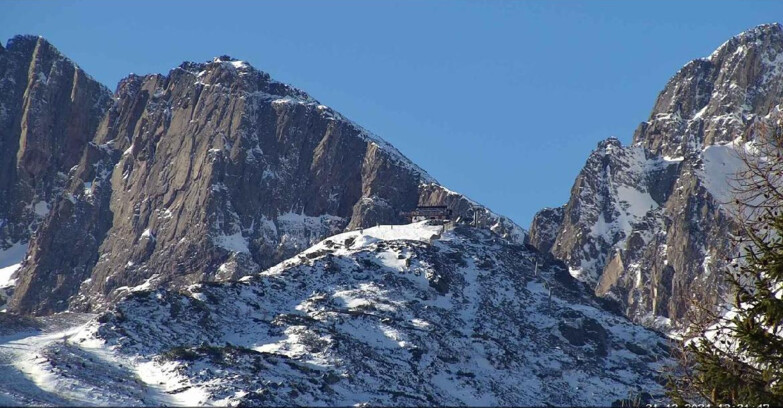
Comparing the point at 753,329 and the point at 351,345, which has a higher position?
the point at 351,345

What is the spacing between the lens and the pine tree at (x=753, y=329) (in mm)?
20016

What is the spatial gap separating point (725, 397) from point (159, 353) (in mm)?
125087

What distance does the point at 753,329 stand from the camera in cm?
2011

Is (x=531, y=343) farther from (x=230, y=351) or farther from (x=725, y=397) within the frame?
(x=725, y=397)

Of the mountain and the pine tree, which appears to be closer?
the pine tree

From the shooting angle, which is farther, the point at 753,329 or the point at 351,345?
the point at 351,345

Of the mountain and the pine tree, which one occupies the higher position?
the mountain

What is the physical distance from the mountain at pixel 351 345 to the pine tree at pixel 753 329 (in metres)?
94.5

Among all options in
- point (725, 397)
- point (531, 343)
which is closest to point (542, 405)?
point (531, 343)

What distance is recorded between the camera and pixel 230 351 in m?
141

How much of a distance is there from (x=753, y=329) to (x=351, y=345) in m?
133

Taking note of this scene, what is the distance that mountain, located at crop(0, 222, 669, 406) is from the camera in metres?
128

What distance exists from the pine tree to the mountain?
9454 centimetres

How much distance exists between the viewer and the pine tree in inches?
788
